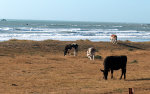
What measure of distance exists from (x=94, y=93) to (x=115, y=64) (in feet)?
14.7

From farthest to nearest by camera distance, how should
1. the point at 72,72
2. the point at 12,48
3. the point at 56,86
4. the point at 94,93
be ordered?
the point at 12,48 < the point at 72,72 < the point at 56,86 < the point at 94,93

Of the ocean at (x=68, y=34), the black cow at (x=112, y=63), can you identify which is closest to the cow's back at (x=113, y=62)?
Answer: the black cow at (x=112, y=63)

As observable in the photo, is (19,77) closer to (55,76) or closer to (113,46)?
(55,76)

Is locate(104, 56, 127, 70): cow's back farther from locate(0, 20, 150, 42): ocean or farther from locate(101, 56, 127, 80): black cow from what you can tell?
locate(0, 20, 150, 42): ocean

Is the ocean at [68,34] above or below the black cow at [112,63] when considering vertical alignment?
below

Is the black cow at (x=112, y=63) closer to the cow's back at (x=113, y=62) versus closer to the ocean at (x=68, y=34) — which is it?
the cow's back at (x=113, y=62)

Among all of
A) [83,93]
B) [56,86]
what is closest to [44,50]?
[56,86]

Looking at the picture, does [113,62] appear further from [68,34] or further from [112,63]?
[68,34]

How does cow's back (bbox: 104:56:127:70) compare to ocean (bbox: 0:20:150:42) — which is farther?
ocean (bbox: 0:20:150:42)

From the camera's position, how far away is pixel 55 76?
16.6 meters

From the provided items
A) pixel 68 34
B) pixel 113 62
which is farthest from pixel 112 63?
pixel 68 34

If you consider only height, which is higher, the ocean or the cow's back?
the cow's back

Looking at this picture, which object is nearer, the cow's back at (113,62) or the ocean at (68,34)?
the cow's back at (113,62)

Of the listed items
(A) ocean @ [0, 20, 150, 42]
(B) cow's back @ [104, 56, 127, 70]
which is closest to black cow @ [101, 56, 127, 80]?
(B) cow's back @ [104, 56, 127, 70]
